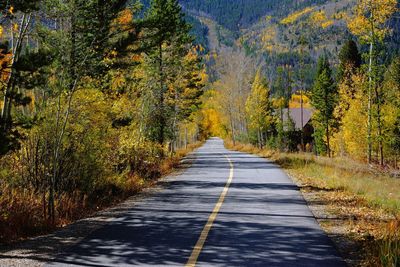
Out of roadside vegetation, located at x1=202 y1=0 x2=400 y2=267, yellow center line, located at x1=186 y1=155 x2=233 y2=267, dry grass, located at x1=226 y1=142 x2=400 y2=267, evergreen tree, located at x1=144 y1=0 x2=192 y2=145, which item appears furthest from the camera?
evergreen tree, located at x1=144 y1=0 x2=192 y2=145

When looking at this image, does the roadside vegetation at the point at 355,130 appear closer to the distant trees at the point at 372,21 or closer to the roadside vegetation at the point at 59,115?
the distant trees at the point at 372,21

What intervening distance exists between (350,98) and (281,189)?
35.0 meters

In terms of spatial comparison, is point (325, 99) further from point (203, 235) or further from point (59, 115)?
point (203, 235)

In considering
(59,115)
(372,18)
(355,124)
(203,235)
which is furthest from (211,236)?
(355,124)

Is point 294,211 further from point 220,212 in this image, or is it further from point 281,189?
point 281,189

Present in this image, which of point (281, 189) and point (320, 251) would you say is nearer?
point (320, 251)

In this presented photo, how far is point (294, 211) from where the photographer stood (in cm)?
1192

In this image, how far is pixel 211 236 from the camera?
8.77 metres

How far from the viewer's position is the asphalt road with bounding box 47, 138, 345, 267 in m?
7.13

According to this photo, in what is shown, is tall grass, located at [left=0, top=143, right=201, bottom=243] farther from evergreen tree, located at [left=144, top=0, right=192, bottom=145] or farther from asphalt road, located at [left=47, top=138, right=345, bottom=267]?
evergreen tree, located at [left=144, top=0, right=192, bottom=145]

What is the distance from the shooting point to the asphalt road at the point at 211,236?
7.13 meters

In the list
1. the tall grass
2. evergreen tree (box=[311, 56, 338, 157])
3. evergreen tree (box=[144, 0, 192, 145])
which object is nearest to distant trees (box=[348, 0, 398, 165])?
evergreen tree (box=[144, 0, 192, 145])

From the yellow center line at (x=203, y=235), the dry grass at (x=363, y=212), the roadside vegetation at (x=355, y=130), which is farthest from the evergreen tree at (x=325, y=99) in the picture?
the yellow center line at (x=203, y=235)

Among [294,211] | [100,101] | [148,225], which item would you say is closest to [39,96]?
[100,101]
